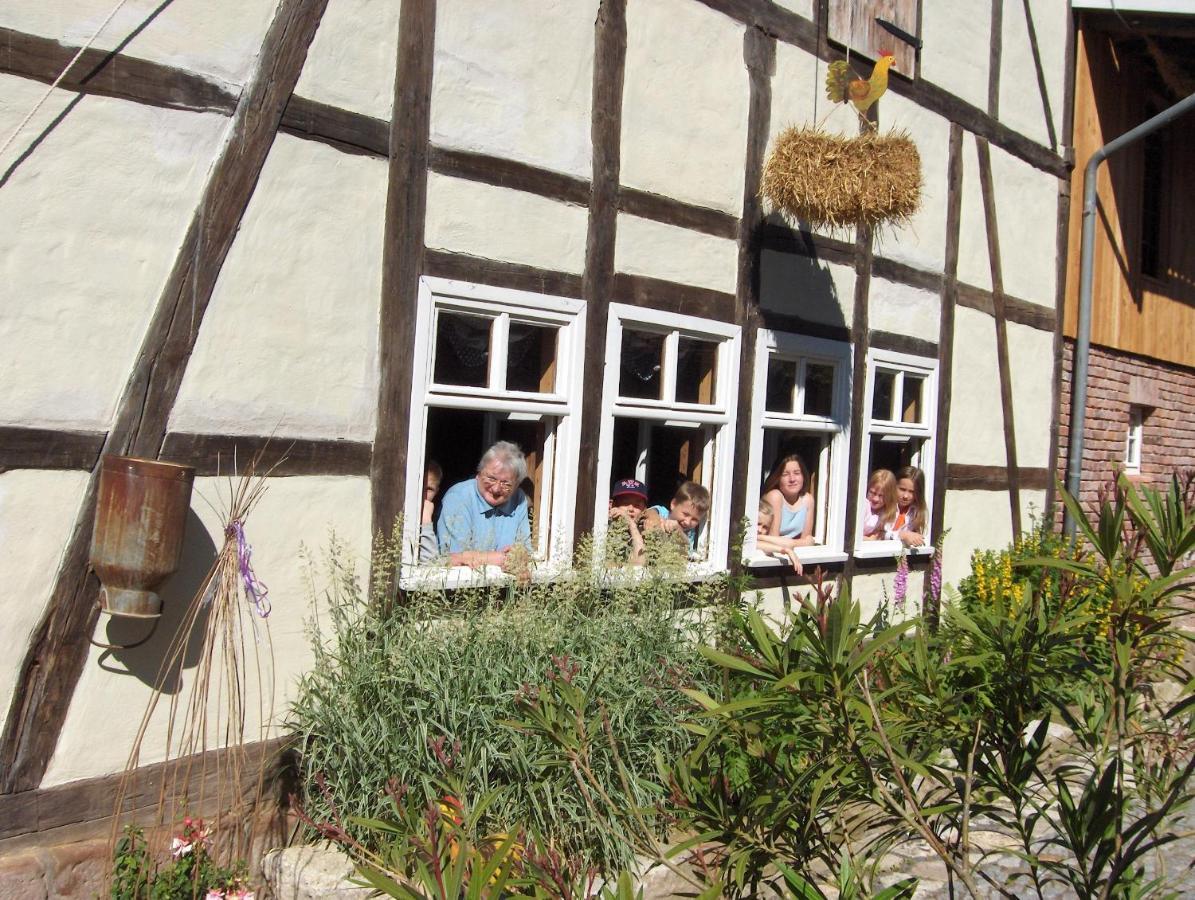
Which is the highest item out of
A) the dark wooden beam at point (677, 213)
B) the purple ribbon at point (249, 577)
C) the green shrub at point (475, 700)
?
the dark wooden beam at point (677, 213)

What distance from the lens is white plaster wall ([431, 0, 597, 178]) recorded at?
4602 mm

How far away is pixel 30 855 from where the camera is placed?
349cm

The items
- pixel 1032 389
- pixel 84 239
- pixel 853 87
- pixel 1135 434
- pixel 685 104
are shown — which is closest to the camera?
pixel 84 239

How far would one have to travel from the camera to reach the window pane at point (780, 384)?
21.6 feet

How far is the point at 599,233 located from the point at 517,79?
2.52 ft

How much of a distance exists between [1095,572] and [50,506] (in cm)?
292

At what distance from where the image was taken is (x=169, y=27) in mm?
3703

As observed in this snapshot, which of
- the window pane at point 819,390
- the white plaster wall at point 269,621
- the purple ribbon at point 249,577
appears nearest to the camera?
the white plaster wall at point 269,621

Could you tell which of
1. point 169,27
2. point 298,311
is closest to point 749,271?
point 298,311

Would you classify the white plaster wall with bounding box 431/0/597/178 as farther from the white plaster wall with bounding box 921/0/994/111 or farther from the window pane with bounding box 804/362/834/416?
the white plaster wall with bounding box 921/0/994/111

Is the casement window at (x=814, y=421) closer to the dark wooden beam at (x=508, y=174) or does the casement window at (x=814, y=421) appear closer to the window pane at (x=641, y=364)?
the window pane at (x=641, y=364)

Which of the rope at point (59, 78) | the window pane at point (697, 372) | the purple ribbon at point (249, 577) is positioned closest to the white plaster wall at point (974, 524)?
the window pane at point (697, 372)

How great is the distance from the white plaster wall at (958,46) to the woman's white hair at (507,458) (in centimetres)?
436

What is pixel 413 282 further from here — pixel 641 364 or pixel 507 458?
pixel 641 364
